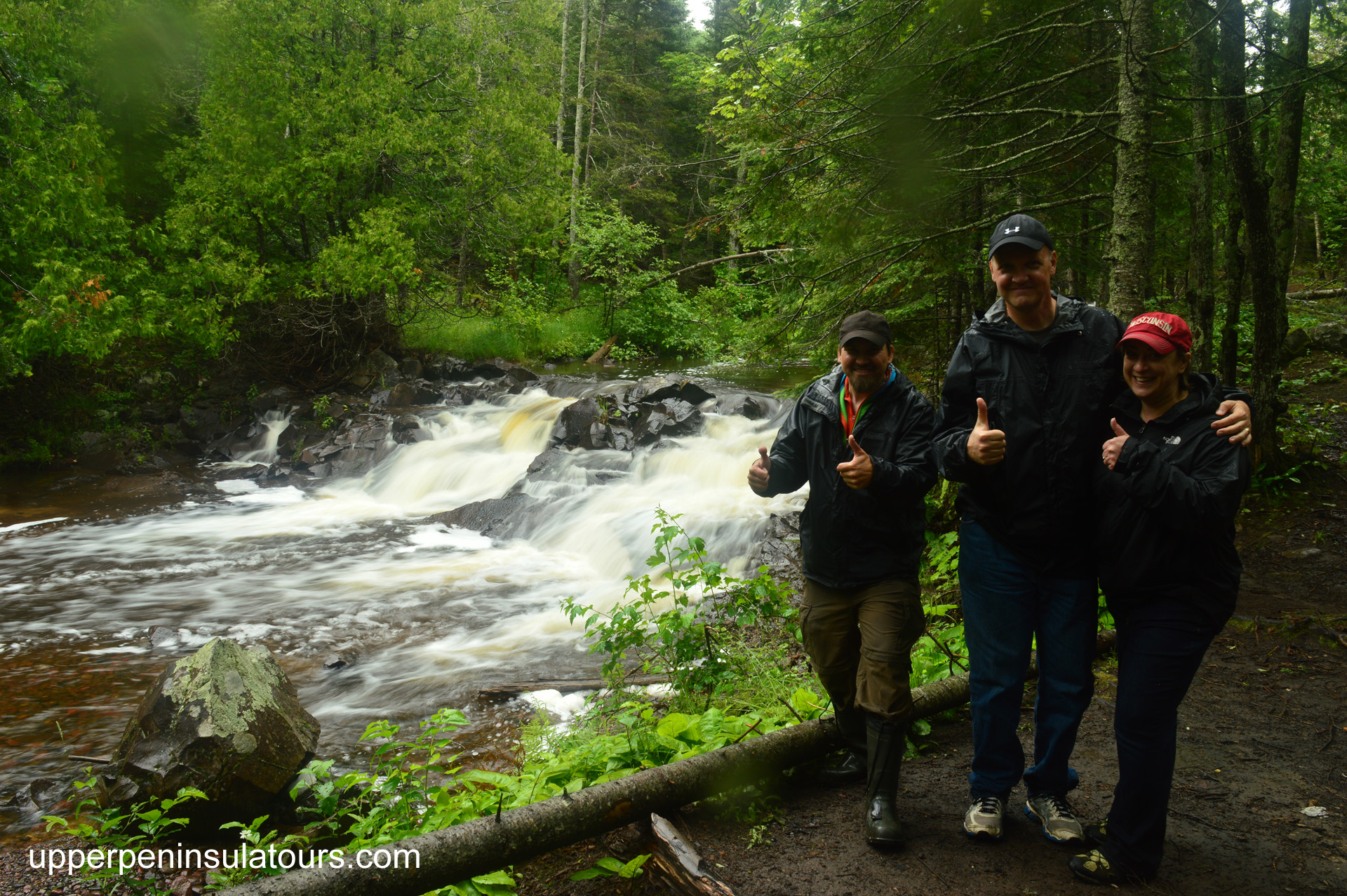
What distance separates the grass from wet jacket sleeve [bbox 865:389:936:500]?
17.0m

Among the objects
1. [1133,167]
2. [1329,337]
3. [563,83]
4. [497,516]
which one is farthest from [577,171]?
[1133,167]

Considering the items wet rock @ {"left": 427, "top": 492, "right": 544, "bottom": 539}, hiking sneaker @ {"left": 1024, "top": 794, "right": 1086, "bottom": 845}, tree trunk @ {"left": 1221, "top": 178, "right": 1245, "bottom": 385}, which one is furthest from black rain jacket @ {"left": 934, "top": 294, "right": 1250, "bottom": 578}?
wet rock @ {"left": 427, "top": 492, "right": 544, "bottom": 539}

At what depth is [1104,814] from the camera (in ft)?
11.0

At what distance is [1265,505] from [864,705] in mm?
6937

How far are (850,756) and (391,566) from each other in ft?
25.5

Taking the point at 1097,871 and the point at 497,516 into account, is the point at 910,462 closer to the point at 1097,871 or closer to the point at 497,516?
the point at 1097,871

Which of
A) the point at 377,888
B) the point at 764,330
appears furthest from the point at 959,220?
the point at 377,888

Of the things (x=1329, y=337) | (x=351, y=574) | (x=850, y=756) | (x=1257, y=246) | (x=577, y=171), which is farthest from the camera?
(x=577, y=171)

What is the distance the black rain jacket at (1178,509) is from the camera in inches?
102

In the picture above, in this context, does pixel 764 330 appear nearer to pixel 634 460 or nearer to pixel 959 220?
pixel 959 220

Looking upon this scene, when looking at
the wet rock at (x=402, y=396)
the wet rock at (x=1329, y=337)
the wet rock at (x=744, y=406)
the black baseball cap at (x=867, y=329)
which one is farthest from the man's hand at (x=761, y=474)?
the wet rock at (x=402, y=396)

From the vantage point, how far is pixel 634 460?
42.5ft

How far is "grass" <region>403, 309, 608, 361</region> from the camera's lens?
2023 centimetres

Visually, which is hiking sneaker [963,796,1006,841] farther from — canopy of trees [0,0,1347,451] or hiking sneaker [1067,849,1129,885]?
canopy of trees [0,0,1347,451]
